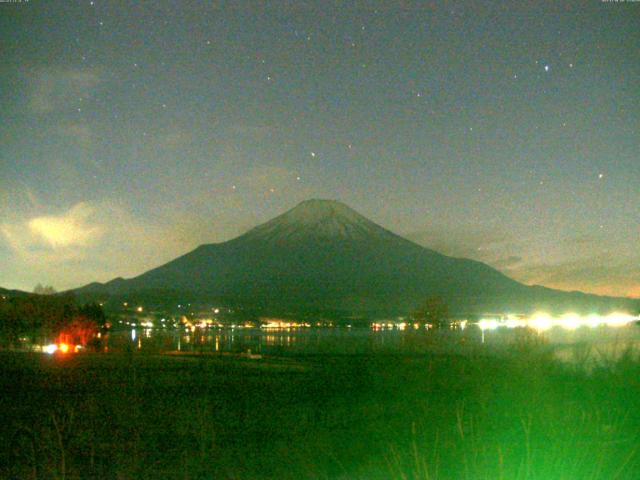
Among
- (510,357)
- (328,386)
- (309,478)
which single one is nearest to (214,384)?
(328,386)

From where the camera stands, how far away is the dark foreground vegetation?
9.20 meters

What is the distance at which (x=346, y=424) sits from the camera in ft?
46.6

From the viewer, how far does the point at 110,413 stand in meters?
14.9

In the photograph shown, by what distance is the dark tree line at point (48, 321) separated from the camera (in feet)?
184

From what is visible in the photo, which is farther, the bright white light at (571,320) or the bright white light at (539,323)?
the bright white light at (571,320)

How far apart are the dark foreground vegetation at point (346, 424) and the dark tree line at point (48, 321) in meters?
33.3

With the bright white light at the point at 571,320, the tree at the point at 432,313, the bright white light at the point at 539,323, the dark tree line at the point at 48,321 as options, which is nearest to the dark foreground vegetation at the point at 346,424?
the bright white light at the point at 539,323

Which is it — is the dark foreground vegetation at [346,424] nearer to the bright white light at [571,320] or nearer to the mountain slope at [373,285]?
the bright white light at [571,320]

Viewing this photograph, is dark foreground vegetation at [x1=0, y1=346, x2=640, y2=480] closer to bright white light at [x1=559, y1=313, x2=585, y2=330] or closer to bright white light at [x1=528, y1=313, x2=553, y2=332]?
bright white light at [x1=528, y1=313, x2=553, y2=332]

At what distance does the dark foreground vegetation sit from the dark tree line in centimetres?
3326

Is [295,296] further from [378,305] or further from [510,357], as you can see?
[510,357]

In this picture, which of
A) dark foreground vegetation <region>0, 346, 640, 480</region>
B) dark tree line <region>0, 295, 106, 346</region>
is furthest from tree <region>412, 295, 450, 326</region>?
dark foreground vegetation <region>0, 346, 640, 480</region>

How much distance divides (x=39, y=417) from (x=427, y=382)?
8.48m

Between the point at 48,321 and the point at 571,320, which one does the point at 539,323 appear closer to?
the point at 571,320
